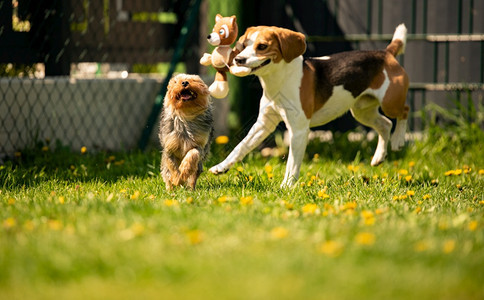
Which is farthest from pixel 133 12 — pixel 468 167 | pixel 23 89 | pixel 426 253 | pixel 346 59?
pixel 426 253

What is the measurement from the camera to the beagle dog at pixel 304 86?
171 inches

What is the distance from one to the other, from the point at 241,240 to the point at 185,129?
1.64 meters

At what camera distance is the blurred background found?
19.7ft

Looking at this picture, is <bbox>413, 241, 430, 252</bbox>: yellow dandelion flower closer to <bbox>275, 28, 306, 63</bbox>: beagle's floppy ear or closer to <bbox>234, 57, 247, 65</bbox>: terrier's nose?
<bbox>234, 57, 247, 65</bbox>: terrier's nose

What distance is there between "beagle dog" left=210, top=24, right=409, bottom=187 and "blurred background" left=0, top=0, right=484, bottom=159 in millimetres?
1418

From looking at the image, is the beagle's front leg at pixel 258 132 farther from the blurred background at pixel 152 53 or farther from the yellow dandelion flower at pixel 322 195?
the blurred background at pixel 152 53

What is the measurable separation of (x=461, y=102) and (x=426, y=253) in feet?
13.6

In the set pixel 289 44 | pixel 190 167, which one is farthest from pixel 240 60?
pixel 190 167

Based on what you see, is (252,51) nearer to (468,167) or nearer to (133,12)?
(468,167)

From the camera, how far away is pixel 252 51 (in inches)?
167

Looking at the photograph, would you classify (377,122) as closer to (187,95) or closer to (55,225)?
(187,95)

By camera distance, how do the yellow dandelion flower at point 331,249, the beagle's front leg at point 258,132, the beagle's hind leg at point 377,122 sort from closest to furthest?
the yellow dandelion flower at point 331,249, the beagle's front leg at point 258,132, the beagle's hind leg at point 377,122

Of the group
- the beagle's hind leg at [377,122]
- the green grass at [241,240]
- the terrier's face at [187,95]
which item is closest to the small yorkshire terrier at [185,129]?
the terrier's face at [187,95]

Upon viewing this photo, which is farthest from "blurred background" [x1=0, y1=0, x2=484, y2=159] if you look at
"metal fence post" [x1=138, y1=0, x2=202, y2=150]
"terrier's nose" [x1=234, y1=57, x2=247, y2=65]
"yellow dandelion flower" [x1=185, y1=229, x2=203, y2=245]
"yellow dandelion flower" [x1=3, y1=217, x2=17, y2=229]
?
"yellow dandelion flower" [x1=185, y1=229, x2=203, y2=245]
